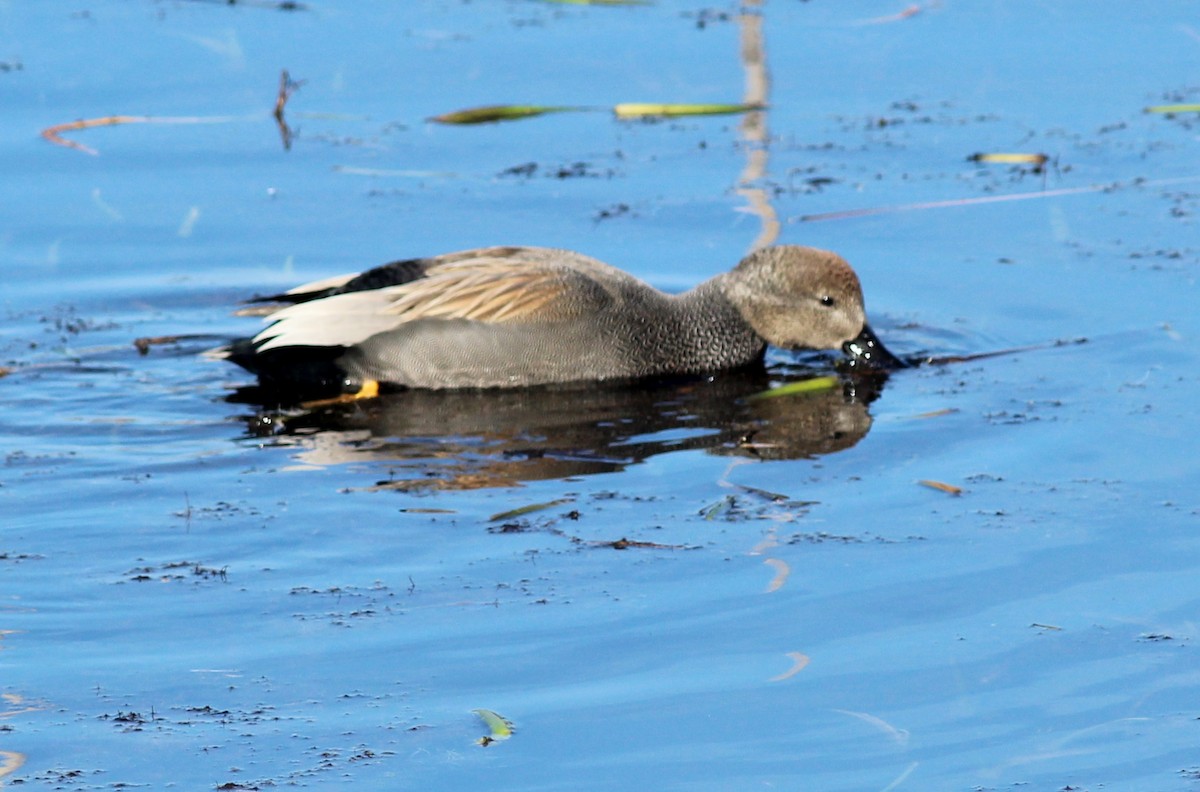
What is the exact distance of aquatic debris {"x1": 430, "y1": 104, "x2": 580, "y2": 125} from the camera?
11227 millimetres

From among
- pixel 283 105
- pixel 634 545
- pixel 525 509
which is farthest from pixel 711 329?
pixel 283 105

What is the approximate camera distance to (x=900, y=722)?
4.98 meters

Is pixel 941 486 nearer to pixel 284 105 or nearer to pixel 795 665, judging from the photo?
pixel 795 665

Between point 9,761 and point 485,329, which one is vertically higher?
point 485,329

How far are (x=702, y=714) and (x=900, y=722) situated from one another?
1.67 feet

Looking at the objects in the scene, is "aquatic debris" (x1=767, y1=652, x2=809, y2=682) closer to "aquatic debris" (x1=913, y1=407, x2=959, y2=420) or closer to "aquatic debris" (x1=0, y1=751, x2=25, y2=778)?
"aquatic debris" (x1=0, y1=751, x2=25, y2=778)

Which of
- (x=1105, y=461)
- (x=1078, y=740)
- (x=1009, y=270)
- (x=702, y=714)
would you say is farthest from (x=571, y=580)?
(x=1009, y=270)

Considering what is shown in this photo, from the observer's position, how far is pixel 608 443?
7.63m

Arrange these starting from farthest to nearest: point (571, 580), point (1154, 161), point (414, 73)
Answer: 1. point (414, 73)
2. point (1154, 161)
3. point (571, 580)

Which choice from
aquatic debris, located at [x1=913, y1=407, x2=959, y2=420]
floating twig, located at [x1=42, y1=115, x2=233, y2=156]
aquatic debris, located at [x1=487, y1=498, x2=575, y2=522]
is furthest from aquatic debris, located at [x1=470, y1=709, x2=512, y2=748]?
floating twig, located at [x1=42, y1=115, x2=233, y2=156]

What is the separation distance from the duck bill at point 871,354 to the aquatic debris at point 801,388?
0.54 feet

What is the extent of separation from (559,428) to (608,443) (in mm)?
308

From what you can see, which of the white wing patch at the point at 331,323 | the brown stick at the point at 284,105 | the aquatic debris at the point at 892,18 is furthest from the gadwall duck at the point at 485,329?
the aquatic debris at the point at 892,18

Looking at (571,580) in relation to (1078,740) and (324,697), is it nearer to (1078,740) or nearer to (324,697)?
(324,697)
